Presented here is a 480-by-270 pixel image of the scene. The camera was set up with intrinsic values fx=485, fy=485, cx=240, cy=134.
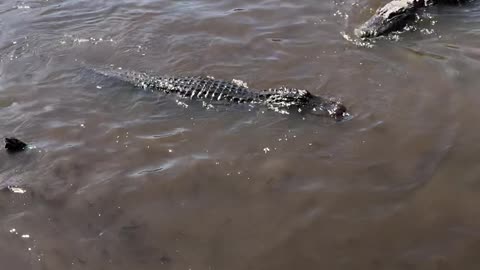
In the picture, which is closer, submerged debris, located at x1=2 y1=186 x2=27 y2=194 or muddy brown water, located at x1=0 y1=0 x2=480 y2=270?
muddy brown water, located at x1=0 y1=0 x2=480 y2=270

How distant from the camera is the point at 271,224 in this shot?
12.9 ft

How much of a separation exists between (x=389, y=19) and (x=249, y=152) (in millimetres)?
3242

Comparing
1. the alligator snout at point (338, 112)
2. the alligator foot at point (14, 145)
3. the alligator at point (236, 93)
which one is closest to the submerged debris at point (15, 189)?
the alligator foot at point (14, 145)

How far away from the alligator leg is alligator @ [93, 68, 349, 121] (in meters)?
1.80

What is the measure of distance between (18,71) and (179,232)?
398 cm

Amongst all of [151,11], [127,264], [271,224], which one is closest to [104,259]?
[127,264]

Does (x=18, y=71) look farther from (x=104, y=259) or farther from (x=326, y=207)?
(x=326, y=207)

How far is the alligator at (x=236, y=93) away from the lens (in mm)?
5211

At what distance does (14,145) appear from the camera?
196 inches

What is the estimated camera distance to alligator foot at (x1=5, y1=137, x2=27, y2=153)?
492cm

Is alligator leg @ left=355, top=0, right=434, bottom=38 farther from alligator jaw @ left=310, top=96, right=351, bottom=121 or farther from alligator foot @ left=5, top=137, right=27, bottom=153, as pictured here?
alligator foot @ left=5, top=137, right=27, bottom=153

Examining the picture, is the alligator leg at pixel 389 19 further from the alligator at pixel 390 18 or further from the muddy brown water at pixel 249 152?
the muddy brown water at pixel 249 152

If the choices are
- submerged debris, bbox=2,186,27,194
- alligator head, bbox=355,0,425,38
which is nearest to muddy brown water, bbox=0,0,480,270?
submerged debris, bbox=2,186,27,194

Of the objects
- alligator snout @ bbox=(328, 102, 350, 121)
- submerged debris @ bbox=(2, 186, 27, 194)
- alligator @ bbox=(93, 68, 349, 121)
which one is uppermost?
alligator @ bbox=(93, 68, 349, 121)
